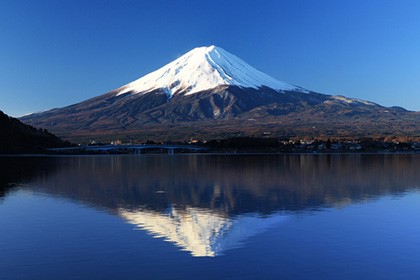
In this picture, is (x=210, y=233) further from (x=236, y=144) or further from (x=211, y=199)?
(x=236, y=144)

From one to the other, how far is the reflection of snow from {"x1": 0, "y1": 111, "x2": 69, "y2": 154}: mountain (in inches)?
3648

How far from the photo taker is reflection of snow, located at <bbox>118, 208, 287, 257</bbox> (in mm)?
16656

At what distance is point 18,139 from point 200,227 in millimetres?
107565

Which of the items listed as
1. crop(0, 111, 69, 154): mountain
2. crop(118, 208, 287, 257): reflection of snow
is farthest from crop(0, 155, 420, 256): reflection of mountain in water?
crop(0, 111, 69, 154): mountain

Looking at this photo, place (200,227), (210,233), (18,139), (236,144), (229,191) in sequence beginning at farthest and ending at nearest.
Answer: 1. (236,144)
2. (18,139)
3. (229,191)
4. (200,227)
5. (210,233)

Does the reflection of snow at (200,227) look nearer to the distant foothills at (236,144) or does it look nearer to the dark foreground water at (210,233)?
the dark foreground water at (210,233)

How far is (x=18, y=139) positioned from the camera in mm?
119312

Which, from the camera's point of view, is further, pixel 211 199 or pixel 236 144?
pixel 236 144

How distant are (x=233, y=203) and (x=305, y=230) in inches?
314

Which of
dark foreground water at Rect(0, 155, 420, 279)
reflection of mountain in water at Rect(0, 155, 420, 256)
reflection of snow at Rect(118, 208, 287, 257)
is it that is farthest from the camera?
reflection of mountain in water at Rect(0, 155, 420, 256)

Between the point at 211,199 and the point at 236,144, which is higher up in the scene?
the point at 236,144

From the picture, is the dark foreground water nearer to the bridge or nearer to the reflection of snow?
the reflection of snow

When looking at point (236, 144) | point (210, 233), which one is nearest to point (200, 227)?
point (210, 233)

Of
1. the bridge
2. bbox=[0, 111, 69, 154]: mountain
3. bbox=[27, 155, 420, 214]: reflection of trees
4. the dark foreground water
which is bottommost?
the dark foreground water
